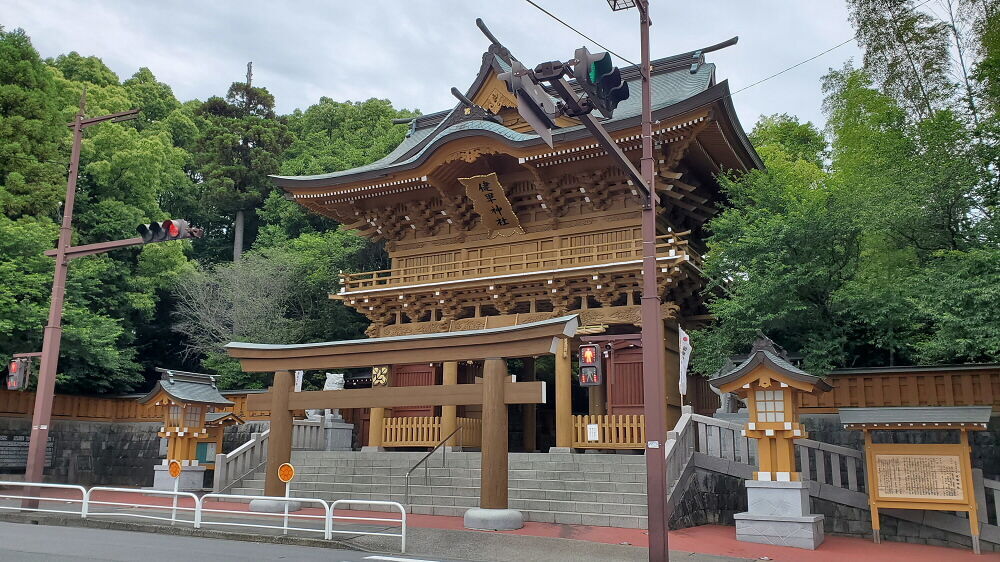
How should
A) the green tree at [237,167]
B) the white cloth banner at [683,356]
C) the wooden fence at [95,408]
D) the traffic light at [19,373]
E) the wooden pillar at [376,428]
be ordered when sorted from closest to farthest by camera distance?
the white cloth banner at [683,356]
the traffic light at [19,373]
the wooden pillar at [376,428]
the wooden fence at [95,408]
the green tree at [237,167]

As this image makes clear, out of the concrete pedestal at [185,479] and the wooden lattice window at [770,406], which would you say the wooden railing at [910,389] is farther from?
the concrete pedestal at [185,479]

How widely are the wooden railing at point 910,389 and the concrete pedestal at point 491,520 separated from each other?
697 cm

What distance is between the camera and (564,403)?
17844mm

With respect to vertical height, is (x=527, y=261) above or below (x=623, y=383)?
above

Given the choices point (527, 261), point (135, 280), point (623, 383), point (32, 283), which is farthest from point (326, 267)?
point (623, 383)

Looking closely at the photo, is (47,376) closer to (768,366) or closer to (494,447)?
(494,447)

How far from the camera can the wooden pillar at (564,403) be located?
679 inches

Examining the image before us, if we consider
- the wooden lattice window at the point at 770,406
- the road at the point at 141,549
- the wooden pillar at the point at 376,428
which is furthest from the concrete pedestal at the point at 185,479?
the wooden lattice window at the point at 770,406

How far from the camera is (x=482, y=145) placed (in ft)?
63.6

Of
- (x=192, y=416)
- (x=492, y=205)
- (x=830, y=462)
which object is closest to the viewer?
(x=830, y=462)

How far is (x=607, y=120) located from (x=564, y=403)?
7.15m

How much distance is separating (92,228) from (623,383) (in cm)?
2198

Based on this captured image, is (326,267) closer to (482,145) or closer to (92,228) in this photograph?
(92,228)

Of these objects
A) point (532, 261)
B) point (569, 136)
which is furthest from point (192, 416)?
point (569, 136)
